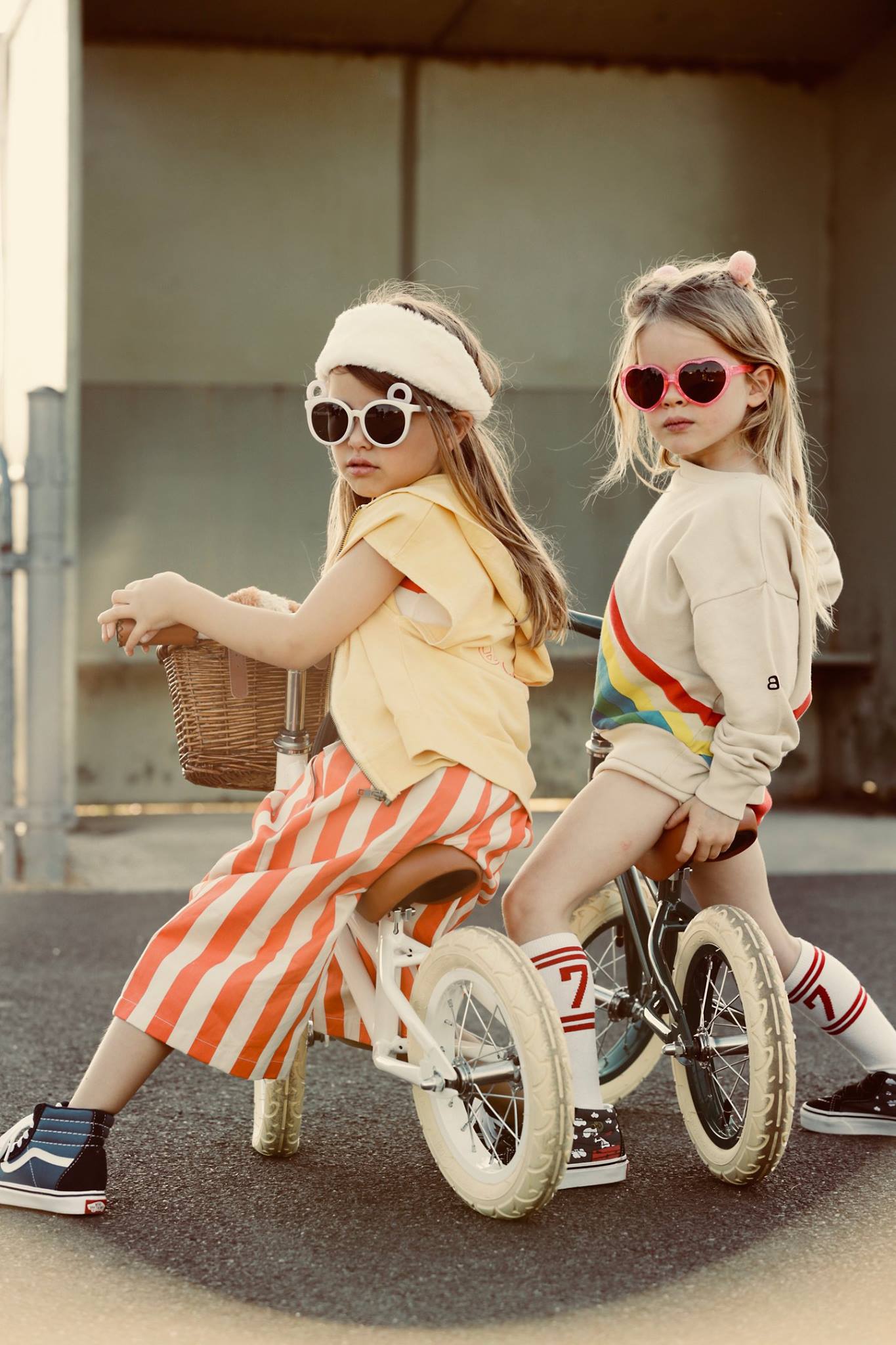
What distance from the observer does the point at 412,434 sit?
8.57ft

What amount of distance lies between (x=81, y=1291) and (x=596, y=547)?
626 centimetres

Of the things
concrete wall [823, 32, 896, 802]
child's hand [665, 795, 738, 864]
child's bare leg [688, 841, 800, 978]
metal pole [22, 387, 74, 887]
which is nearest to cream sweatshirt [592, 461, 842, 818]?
child's hand [665, 795, 738, 864]

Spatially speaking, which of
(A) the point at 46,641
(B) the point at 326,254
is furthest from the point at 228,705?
(B) the point at 326,254

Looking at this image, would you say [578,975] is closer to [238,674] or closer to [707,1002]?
[707,1002]

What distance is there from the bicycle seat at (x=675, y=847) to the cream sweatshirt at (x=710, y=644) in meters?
0.08

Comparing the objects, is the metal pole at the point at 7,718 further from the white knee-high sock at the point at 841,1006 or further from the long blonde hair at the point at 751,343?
the white knee-high sock at the point at 841,1006

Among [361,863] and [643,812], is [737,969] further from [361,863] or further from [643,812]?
[361,863]

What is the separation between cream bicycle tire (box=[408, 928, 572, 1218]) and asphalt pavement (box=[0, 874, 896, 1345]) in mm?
87

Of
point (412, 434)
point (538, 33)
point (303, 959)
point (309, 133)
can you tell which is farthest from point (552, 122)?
point (303, 959)

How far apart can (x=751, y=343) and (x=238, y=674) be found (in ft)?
3.39

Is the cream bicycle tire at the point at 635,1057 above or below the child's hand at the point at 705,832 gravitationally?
below

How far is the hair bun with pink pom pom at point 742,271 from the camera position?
2.78m

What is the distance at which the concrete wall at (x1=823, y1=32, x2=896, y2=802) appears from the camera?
782cm

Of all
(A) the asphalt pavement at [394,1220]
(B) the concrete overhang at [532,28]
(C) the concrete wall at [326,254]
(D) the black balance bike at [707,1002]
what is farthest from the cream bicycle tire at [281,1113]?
(B) the concrete overhang at [532,28]
